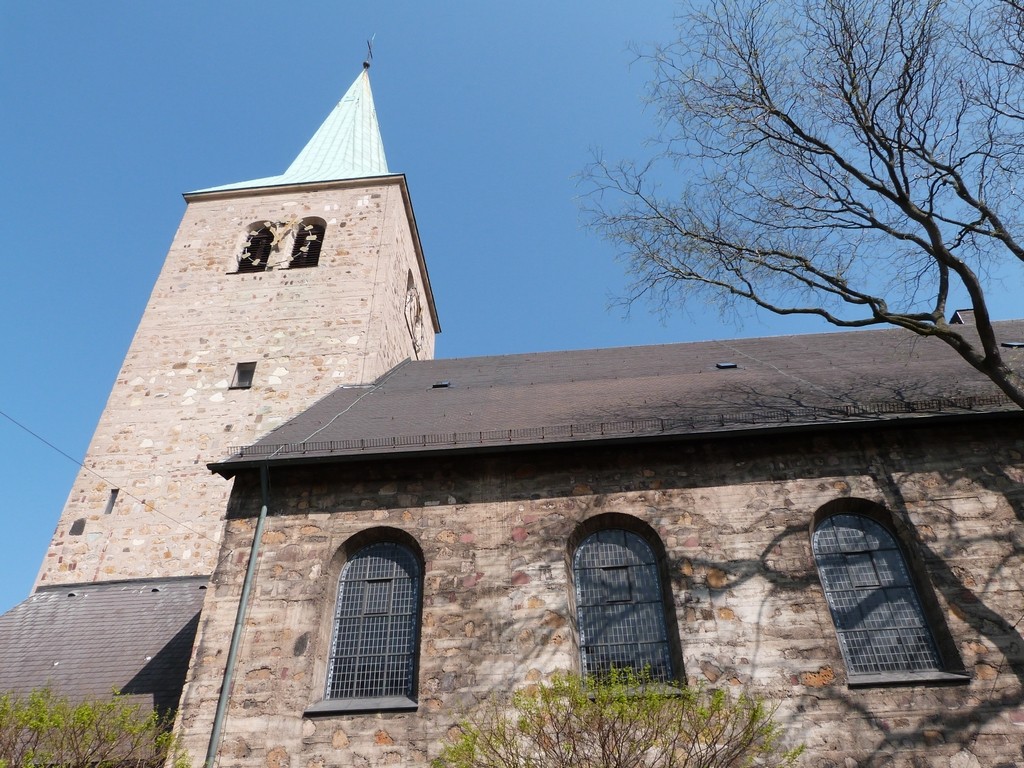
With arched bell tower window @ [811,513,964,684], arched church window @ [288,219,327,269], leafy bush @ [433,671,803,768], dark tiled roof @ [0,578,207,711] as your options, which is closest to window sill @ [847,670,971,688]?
arched bell tower window @ [811,513,964,684]

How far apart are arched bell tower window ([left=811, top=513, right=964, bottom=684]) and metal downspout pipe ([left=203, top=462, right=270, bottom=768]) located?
5.84m

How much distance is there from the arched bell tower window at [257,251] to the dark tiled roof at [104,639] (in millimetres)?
7533

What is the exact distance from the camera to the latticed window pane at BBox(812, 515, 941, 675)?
24.9 feet

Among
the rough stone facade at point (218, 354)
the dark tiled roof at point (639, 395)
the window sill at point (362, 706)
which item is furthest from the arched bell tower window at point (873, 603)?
the rough stone facade at point (218, 354)

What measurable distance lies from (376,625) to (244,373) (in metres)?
8.24

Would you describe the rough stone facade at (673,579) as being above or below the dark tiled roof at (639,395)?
below

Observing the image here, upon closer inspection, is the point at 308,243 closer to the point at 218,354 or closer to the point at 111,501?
the point at 218,354

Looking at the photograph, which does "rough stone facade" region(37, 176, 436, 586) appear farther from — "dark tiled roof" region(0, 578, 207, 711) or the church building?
the church building

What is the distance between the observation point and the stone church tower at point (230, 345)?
12.8 metres

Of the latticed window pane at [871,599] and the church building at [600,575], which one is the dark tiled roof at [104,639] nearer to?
the church building at [600,575]

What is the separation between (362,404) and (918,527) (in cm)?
767

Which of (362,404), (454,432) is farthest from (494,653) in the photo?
(362,404)

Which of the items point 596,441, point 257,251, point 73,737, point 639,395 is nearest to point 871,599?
point 596,441

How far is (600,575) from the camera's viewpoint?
8430 millimetres
